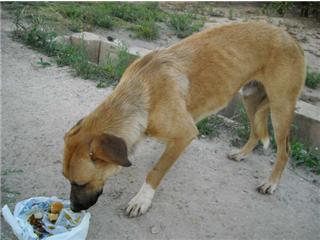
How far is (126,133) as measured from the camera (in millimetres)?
3600

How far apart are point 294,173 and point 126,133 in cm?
239

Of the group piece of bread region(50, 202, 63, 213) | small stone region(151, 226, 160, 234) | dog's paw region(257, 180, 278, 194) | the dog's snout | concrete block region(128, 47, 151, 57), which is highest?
the dog's snout

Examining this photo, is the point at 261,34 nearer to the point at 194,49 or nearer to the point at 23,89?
the point at 194,49

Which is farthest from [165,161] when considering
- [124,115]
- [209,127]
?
[209,127]

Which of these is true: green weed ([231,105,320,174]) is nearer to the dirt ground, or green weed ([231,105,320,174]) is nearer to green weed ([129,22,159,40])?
the dirt ground

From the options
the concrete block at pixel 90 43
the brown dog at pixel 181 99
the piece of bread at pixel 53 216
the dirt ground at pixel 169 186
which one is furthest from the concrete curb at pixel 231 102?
the piece of bread at pixel 53 216

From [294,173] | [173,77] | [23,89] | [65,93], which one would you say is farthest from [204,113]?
[23,89]

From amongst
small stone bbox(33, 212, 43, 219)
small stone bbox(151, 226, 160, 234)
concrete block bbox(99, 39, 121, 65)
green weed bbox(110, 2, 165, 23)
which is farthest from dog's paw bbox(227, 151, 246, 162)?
green weed bbox(110, 2, 165, 23)

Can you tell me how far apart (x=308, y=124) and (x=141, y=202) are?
2.67 meters

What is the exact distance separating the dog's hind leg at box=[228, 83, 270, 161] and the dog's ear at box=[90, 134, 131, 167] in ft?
6.70

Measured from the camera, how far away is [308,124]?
18.2ft

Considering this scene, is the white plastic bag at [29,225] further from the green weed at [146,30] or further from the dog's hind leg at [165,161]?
the green weed at [146,30]

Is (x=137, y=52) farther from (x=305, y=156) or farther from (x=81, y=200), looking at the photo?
(x=81, y=200)

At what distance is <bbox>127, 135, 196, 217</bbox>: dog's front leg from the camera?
3.97 m
